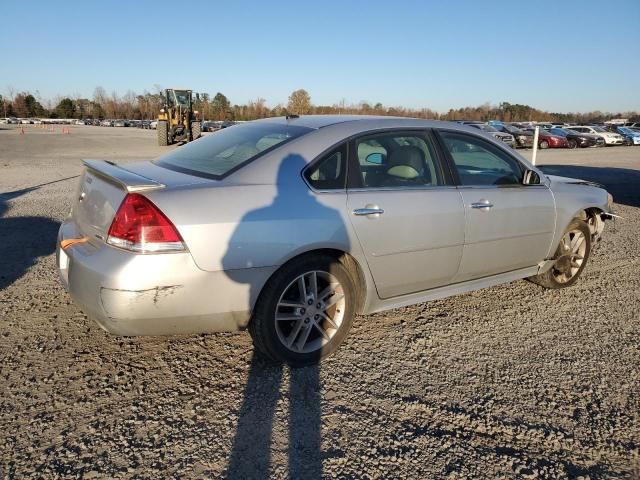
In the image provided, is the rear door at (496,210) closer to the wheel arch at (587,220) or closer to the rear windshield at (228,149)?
the wheel arch at (587,220)

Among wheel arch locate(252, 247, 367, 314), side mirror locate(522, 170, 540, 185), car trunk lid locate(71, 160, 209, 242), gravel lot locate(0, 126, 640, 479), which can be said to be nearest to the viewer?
gravel lot locate(0, 126, 640, 479)

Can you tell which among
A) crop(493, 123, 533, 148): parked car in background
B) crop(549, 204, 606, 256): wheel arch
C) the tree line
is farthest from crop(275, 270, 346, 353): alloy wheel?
the tree line

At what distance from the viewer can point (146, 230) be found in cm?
254

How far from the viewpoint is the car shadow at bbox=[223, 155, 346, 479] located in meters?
2.25

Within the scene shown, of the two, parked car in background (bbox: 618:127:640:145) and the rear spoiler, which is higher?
parked car in background (bbox: 618:127:640:145)

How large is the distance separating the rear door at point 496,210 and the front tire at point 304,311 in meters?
1.11

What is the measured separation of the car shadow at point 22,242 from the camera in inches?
184

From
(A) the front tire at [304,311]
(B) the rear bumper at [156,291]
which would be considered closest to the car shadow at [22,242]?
(B) the rear bumper at [156,291]

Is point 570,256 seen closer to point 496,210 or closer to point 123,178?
point 496,210

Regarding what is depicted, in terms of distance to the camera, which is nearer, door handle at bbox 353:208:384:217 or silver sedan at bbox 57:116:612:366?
silver sedan at bbox 57:116:612:366

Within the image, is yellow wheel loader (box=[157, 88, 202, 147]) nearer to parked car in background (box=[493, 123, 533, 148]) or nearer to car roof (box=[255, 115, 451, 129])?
parked car in background (box=[493, 123, 533, 148])

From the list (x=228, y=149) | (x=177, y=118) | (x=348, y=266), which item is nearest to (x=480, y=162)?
(x=348, y=266)

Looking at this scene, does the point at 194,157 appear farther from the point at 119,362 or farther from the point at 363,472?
the point at 363,472

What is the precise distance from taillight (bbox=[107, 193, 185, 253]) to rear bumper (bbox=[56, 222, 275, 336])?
0.16 feet
